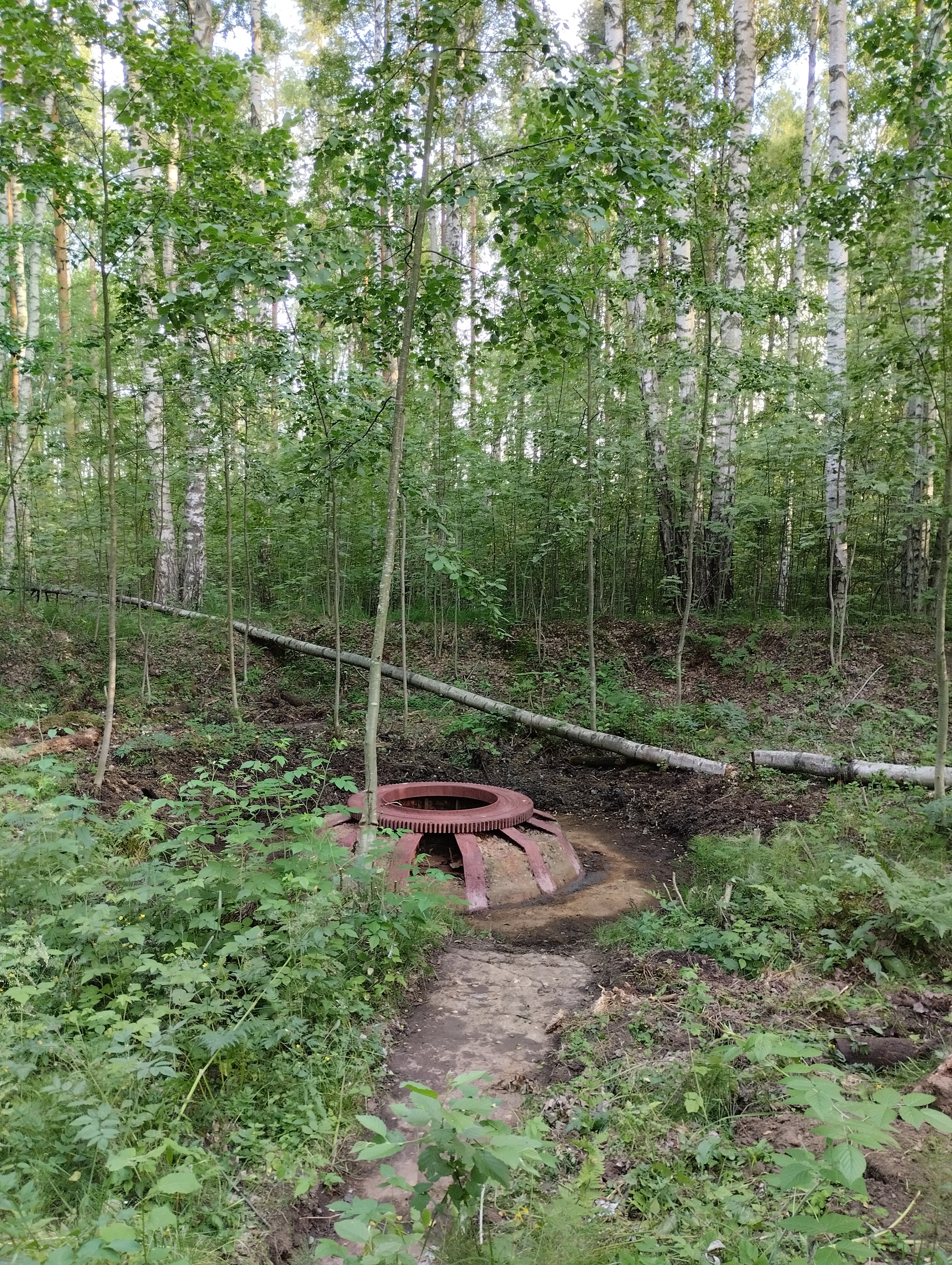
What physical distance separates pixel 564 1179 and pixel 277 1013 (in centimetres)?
144

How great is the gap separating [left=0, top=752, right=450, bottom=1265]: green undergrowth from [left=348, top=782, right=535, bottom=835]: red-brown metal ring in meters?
1.37

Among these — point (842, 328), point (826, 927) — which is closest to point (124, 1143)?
point (826, 927)

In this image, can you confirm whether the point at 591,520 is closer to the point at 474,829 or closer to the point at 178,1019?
the point at 474,829

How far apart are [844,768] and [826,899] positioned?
137 inches

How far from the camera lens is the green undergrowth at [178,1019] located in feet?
7.80

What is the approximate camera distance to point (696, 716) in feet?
33.6

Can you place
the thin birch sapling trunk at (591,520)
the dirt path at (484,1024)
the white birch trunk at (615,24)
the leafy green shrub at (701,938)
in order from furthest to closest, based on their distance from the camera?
1. the white birch trunk at (615,24)
2. the thin birch sapling trunk at (591,520)
3. the leafy green shrub at (701,938)
4. the dirt path at (484,1024)

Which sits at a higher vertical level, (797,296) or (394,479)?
(797,296)

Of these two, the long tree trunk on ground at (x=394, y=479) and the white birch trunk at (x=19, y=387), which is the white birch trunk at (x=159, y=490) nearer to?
the white birch trunk at (x=19, y=387)

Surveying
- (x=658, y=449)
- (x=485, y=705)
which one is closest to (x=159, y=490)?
(x=485, y=705)

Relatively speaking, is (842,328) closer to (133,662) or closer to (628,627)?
(628,627)

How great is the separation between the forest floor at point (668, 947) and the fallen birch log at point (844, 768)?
0.18 metres

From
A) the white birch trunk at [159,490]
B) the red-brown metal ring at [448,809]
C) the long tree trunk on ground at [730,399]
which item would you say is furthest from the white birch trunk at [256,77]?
the red-brown metal ring at [448,809]

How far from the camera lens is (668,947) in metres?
4.72
